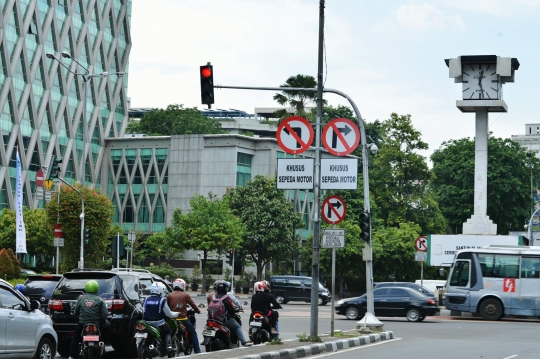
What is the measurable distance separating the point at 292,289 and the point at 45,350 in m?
40.0

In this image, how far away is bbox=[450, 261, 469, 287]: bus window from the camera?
38.5m

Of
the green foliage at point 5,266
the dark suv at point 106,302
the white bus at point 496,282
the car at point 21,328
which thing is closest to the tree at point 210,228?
the green foliage at point 5,266

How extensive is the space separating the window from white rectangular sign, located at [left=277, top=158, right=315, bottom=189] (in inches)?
822

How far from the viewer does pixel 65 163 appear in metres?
80.6

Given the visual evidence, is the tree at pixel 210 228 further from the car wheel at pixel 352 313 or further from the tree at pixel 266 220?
the car wheel at pixel 352 313

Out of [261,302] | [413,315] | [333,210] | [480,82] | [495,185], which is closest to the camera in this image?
[261,302]

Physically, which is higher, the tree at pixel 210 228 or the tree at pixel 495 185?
the tree at pixel 495 185

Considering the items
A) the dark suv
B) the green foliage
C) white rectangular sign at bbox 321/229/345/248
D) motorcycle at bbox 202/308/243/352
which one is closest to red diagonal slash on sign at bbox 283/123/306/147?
white rectangular sign at bbox 321/229/345/248

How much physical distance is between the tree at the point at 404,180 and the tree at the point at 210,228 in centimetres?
1320

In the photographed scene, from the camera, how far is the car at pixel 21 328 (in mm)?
13766

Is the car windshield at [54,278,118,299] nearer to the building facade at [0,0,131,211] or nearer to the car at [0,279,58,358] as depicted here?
the car at [0,279,58,358]

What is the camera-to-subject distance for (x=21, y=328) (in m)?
14.1

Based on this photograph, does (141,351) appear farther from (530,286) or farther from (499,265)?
(499,265)

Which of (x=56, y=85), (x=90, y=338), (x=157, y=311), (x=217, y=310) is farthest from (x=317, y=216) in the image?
(x=56, y=85)
